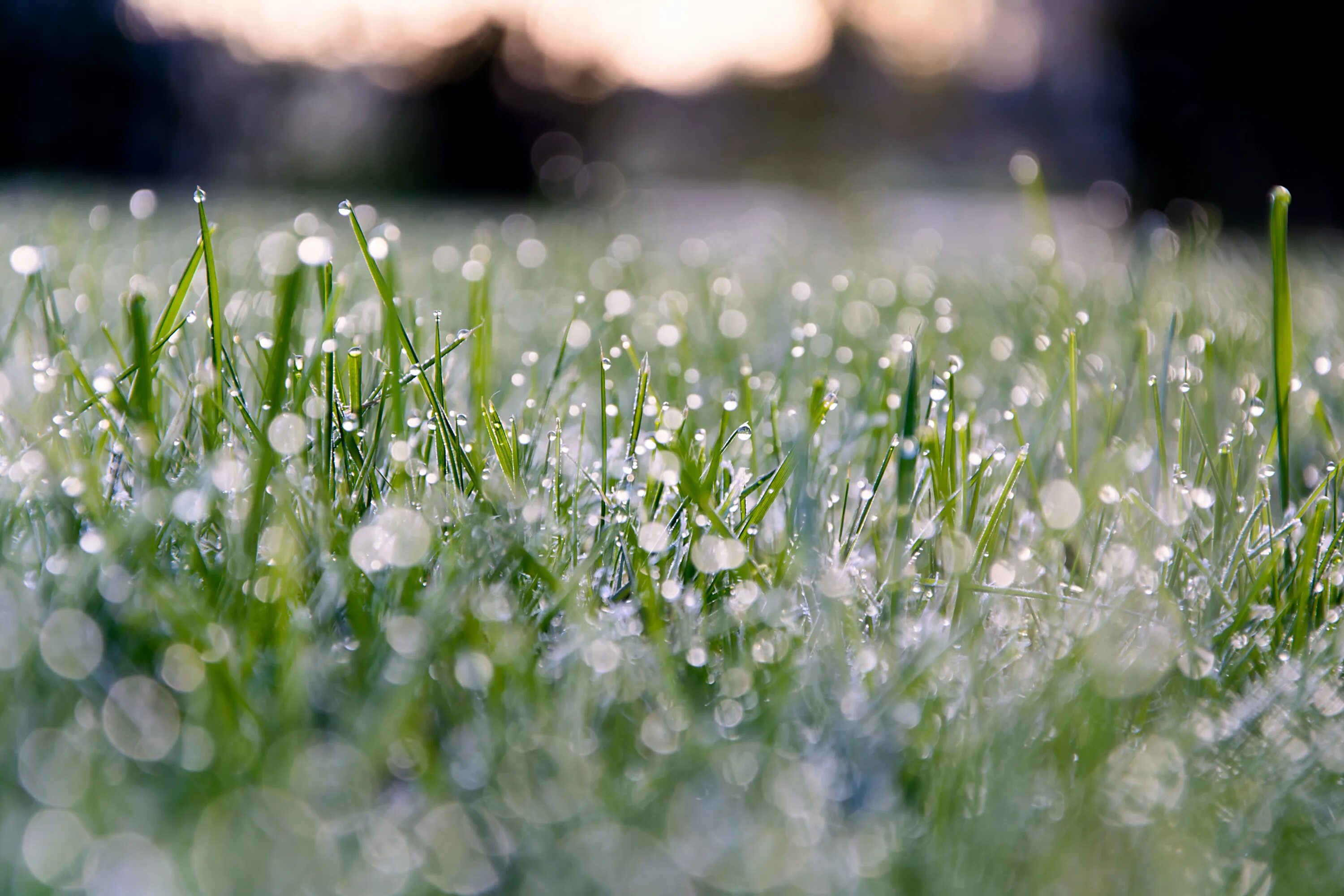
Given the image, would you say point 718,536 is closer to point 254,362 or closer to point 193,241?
point 254,362

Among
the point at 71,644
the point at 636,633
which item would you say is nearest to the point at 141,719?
the point at 71,644

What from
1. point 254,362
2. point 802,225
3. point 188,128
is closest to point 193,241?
point 254,362

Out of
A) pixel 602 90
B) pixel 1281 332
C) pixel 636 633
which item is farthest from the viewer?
pixel 602 90

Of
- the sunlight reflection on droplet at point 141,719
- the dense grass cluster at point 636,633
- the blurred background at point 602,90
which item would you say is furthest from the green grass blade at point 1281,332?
the blurred background at point 602,90

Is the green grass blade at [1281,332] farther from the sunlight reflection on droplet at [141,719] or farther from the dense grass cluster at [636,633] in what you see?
the sunlight reflection on droplet at [141,719]

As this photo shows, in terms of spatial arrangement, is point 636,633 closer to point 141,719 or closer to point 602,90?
point 141,719
